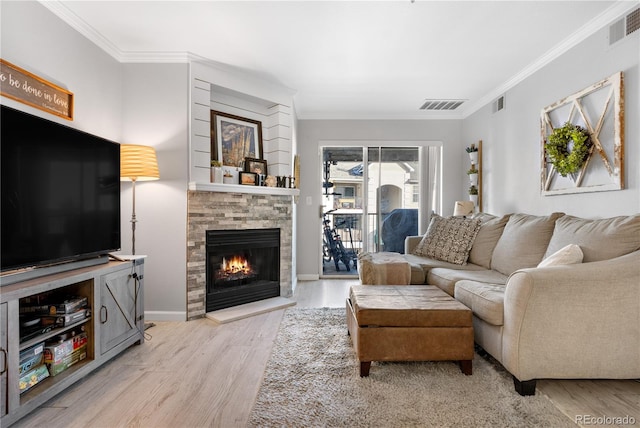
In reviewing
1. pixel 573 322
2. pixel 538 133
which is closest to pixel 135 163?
pixel 573 322

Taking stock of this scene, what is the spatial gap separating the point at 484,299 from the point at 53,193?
2577 millimetres

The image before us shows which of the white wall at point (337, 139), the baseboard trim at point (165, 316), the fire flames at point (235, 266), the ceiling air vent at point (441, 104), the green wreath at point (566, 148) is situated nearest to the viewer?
the green wreath at point (566, 148)

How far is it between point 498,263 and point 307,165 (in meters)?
2.83

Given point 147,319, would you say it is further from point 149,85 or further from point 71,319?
point 149,85

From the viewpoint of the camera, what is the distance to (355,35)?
267 cm

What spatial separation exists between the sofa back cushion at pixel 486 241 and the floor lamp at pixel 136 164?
9.95ft

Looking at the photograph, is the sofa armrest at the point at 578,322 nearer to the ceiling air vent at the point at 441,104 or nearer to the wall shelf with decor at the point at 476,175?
the wall shelf with decor at the point at 476,175

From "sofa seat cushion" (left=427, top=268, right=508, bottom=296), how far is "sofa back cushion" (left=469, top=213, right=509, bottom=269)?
18 centimetres

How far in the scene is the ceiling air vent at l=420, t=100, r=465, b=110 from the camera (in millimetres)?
4316

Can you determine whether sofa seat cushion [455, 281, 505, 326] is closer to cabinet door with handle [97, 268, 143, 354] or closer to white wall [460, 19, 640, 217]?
white wall [460, 19, 640, 217]

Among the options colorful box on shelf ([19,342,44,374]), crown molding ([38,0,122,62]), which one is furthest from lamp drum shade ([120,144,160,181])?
colorful box on shelf ([19,342,44,374])

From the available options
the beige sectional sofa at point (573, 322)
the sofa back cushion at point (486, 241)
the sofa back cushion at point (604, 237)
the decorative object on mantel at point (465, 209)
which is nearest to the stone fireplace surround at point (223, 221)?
the sofa back cushion at point (486, 241)

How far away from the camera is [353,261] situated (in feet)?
16.7

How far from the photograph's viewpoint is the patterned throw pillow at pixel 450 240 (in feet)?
10.9
